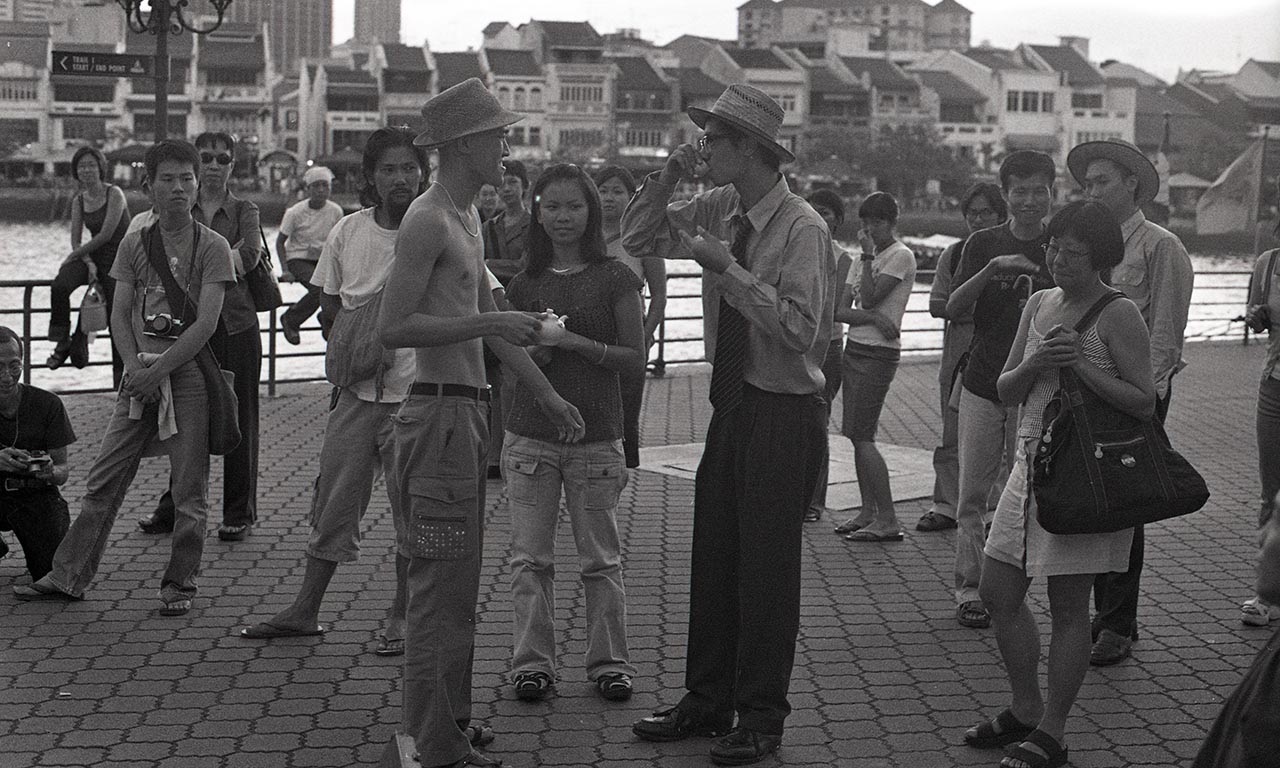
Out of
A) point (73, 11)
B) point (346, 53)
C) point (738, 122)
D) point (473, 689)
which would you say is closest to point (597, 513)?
point (473, 689)

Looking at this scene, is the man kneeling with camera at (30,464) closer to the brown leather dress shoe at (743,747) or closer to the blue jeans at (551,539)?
the blue jeans at (551,539)

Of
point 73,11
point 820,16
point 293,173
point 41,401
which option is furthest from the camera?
point 820,16

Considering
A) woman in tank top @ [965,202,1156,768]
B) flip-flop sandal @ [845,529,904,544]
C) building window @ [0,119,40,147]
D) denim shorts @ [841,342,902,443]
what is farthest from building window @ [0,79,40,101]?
woman in tank top @ [965,202,1156,768]

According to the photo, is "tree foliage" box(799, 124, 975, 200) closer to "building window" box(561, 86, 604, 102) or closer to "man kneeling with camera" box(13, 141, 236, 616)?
"building window" box(561, 86, 604, 102)

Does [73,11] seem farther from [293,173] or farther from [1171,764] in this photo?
[1171,764]

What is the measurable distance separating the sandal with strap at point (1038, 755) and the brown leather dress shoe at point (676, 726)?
89 centimetres

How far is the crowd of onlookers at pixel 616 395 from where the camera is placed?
4.61 metres

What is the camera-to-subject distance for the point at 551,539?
5.70 metres

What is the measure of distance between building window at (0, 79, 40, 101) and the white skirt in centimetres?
8657

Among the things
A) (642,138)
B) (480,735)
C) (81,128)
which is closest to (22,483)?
(480,735)

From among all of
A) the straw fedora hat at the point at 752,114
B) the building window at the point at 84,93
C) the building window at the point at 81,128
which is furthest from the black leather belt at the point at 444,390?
the building window at the point at 84,93

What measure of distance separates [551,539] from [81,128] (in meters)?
86.6

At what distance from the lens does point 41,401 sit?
23.2 feet

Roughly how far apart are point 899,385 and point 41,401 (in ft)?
35.2
